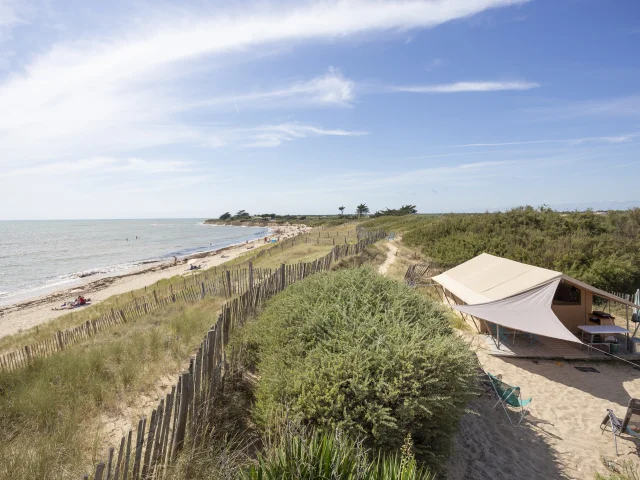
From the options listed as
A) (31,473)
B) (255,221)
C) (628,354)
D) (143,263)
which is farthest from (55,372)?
(255,221)

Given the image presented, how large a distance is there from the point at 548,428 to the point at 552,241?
1669cm

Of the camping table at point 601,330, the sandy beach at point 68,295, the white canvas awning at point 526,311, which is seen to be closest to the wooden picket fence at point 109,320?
the white canvas awning at point 526,311

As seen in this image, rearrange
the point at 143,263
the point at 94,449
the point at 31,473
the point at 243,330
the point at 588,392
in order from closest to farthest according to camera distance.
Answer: the point at 31,473 → the point at 94,449 → the point at 243,330 → the point at 588,392 → the point at 143,263

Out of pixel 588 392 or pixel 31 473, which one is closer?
pixel 31 473

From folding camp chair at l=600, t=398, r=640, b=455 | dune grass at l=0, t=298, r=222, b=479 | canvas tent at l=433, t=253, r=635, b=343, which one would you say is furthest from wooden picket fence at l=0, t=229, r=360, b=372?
folding camp chair at l=600, t=398, r=640, b=455

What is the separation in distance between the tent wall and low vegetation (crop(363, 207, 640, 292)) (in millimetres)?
6940

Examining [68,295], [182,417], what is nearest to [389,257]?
[182,417]

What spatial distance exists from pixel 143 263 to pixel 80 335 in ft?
111

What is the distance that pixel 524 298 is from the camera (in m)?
10.1

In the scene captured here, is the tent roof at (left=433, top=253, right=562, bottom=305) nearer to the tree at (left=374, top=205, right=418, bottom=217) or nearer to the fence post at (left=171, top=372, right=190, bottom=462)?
the fence post at (left=171, top=372, right=190, bottom=462)

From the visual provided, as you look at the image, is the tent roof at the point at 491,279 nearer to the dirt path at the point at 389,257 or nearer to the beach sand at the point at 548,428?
the beach sand at the point at 548,428

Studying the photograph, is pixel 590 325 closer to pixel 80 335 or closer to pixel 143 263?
pixel 80 335

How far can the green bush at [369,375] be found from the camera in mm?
3922

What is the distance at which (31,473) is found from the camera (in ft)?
9.96
